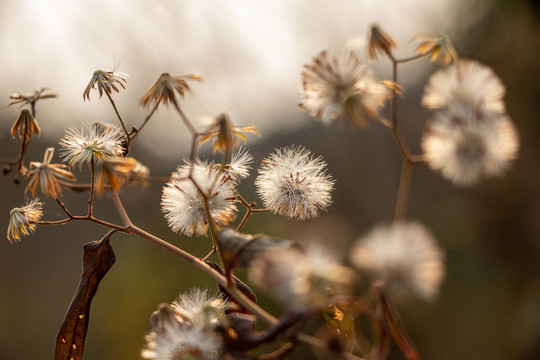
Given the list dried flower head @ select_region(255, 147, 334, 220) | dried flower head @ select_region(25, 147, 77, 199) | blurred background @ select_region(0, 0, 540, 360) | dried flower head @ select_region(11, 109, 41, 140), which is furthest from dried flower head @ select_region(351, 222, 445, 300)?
blurred background @ select_region(0, 0, 540, 360)

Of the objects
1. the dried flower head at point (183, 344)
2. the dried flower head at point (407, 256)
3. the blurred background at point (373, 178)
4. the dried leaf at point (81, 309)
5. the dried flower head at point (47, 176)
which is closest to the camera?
the dried flower head at point (407, 256)

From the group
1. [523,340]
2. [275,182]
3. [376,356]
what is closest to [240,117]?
[275,182]

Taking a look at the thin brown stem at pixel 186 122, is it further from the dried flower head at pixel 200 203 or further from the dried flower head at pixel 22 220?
the dried flower head at pixel 22 220

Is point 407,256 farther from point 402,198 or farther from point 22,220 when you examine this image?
point 22,220

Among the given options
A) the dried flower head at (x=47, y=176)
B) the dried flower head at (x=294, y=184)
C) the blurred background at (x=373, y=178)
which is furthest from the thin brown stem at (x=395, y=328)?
the blurred background at (x=373, y=178)

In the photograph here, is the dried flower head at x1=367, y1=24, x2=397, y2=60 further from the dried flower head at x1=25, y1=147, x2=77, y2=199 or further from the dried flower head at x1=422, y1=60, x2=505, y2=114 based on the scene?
the dried flower head at x1=25, y1=147, x2=77, y2=199
